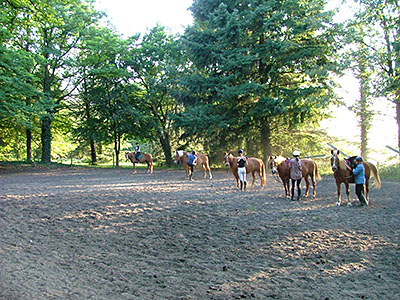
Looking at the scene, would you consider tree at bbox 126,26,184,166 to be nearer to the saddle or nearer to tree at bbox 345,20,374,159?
tree at bbox 345,20,374,159

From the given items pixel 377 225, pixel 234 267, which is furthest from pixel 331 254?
pixel 377 225

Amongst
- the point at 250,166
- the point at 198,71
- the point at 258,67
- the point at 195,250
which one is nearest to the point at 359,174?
the point at 250,166

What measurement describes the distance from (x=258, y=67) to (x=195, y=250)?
21.1 meters

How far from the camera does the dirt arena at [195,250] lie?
5312 mm

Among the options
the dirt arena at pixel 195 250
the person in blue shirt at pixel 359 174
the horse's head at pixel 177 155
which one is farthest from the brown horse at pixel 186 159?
the person in blue shirt at pixel 359 174

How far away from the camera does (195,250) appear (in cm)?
711

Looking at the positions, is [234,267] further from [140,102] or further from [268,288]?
[140,102]

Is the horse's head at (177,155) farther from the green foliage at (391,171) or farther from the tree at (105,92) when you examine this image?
the green foliage at (391,171)

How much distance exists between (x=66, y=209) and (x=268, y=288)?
694 cm

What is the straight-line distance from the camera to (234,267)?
6.24 m

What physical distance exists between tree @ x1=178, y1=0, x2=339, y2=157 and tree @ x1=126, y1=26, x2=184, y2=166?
7.04 metres

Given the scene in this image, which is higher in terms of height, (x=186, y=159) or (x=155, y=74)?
(x=155, y=74)

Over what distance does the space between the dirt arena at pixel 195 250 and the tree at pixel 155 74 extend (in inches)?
911

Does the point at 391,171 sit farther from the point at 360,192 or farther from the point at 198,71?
the point at 198,71
